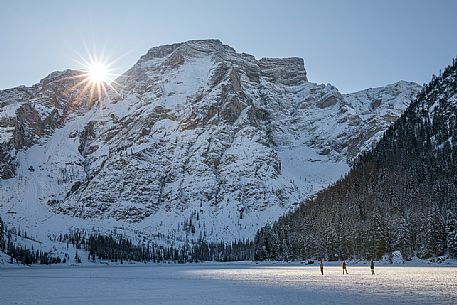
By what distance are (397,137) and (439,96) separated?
21110 millimetres

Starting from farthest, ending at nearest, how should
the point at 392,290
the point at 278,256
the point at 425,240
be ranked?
the point at 278,256 < the point at 425,240 < the point at 392,290

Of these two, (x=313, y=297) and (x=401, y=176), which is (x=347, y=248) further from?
(x=313, y=297)

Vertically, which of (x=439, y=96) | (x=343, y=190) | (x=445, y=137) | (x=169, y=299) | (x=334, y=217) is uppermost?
(x=439, y=96)

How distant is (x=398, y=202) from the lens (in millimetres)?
138625

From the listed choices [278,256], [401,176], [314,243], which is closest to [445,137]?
[401,176]

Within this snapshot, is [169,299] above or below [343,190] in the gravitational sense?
below

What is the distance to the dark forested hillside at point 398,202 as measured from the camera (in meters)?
117

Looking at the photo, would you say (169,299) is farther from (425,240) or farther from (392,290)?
(425,240)

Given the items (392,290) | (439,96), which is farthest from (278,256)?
(392,290)

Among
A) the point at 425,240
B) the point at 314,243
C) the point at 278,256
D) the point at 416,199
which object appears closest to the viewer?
the point at 425,240

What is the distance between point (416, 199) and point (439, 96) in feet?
182

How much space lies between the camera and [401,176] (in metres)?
154

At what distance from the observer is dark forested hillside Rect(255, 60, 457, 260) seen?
117000 mm

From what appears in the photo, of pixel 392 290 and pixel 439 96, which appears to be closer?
pixel 392 290
